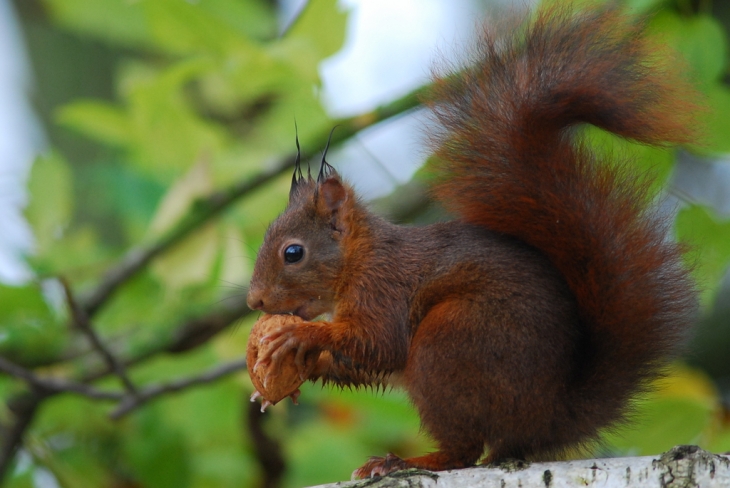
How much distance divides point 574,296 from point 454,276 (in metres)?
0.25

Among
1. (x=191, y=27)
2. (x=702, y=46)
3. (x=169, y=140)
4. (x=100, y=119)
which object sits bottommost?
(x=702, y=46)

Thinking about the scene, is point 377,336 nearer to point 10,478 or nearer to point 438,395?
point 438,395

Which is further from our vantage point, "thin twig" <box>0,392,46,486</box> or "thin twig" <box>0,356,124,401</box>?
"thin twig" <box>0,392,46,486</box>

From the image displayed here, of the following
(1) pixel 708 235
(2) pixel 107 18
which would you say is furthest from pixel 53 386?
(1) pixel 708 235

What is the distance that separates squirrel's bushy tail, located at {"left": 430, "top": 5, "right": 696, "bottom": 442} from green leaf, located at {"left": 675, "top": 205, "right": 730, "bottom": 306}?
30cm

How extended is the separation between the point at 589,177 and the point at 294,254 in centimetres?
70

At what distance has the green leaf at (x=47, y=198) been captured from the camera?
110 inches

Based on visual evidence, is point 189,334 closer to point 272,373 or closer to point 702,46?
point 272,373

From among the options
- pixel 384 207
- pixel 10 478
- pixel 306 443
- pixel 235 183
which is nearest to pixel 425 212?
pixel 384 207

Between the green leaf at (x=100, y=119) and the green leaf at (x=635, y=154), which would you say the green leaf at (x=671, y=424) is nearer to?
the green leaf at (x=635, y=154)

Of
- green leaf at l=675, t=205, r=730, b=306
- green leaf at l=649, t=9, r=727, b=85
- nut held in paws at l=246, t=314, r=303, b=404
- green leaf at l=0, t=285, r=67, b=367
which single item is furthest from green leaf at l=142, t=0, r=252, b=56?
green leaf at l=675, t=205, r=730, b=306

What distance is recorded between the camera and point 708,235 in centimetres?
209

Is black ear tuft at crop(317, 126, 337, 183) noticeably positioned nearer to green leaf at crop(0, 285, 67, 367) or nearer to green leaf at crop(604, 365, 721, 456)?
green leaf at crop(604, 365, 721, 456)

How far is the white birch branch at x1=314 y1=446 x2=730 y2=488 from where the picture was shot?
4.65ft
